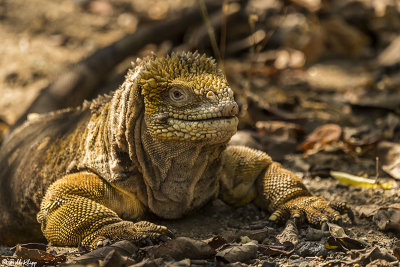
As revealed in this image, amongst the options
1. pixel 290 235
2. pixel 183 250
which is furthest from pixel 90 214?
pixel 290 235

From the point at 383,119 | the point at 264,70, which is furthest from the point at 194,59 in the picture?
the point at 264,70

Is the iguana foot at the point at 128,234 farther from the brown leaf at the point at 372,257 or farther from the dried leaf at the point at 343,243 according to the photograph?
the brown leaf at the point at 372,257

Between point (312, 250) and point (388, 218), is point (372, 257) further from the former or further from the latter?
point (388, 218)

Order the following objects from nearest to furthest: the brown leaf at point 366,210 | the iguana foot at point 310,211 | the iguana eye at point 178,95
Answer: the iguana eye at point 178,95 < the iguana foot at point 310,211 < the brown leaf at point 366,210

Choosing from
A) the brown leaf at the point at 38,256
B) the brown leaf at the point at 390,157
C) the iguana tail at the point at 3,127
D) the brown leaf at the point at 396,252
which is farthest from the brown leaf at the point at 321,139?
the iguana tail at the point at 3,127

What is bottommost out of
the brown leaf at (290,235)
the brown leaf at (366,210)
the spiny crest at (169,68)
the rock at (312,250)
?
the brown leaf at (366,210)

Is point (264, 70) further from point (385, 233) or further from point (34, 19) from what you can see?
point (385, 233)
